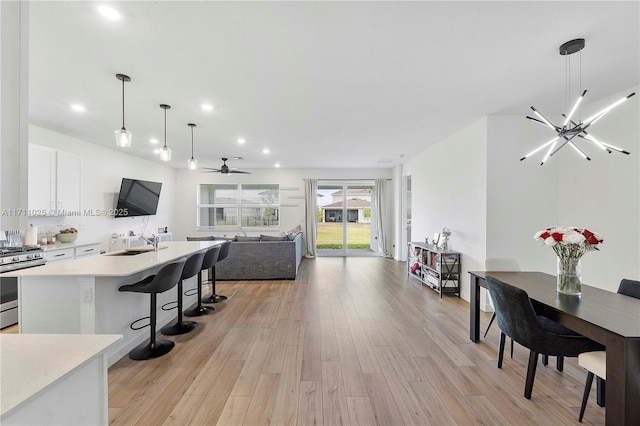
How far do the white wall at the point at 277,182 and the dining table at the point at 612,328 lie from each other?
6235mm

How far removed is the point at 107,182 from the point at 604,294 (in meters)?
7.67

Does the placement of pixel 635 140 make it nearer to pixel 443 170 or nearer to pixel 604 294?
pixel 604 294

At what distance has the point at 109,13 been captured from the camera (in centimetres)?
186

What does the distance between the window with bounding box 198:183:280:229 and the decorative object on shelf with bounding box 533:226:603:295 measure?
7124 mm

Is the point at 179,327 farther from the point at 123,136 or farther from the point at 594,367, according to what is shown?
the point at 594,367

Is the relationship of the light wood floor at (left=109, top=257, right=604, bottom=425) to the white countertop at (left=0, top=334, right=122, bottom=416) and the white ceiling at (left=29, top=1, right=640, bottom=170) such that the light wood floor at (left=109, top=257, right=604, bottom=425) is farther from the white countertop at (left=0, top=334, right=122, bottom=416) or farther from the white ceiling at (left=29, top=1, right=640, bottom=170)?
the white ceiling at (left=29, top=1, right=640, bottom=170)

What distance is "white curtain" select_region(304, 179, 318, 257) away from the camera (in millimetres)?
8281

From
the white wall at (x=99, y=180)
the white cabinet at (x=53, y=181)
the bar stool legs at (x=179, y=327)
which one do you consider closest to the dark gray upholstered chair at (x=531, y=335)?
the bar stool legs at (x=179, y=327)

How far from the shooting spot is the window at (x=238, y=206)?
871cm

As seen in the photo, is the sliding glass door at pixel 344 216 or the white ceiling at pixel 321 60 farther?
the sliding glass door at pixel 344 216

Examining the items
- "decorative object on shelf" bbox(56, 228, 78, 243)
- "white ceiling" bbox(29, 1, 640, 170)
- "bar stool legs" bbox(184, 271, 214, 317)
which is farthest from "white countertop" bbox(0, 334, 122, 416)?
"decorative object on shelf" bbox(56, 228, 78, 243)

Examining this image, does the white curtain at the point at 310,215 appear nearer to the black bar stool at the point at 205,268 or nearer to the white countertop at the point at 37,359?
the black bar stool at the point at 205,268

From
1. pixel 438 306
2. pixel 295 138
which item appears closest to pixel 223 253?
pixel 295 138

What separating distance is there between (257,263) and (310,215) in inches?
121
